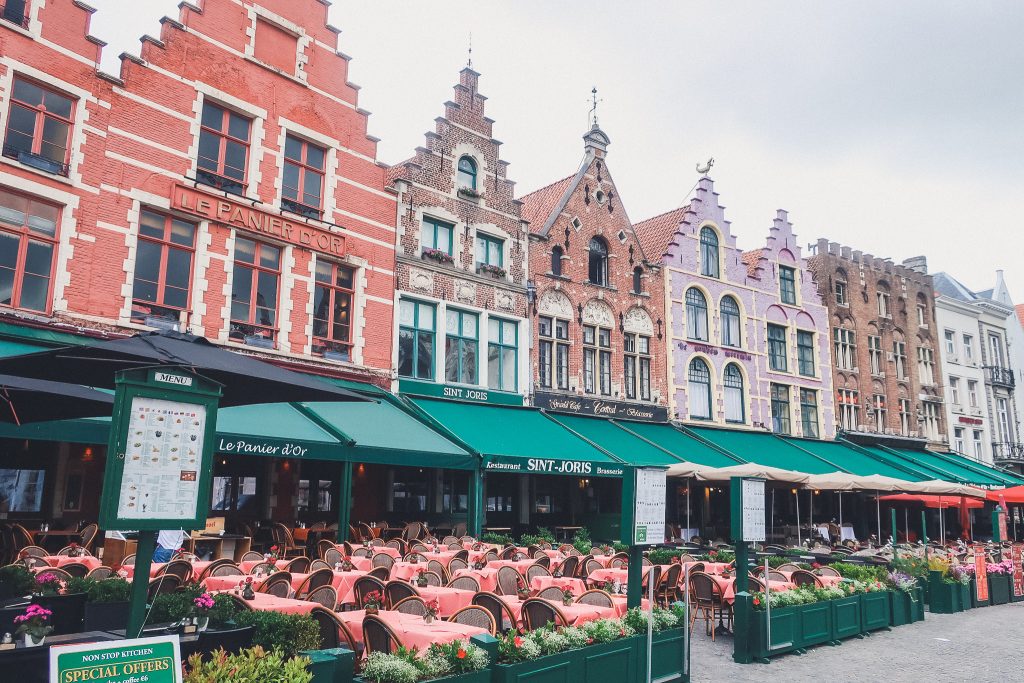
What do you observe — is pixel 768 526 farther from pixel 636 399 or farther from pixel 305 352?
pixel 305 352

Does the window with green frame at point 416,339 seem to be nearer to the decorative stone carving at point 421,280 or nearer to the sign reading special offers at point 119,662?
the decorative stone carving at point 421,280

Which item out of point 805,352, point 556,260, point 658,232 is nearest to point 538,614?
point 556,260

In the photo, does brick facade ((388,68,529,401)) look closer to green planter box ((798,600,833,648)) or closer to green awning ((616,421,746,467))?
green awning ((616,421,746,467))

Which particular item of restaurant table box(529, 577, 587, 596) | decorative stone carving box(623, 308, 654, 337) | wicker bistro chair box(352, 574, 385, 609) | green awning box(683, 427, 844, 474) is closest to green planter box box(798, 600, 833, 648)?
restaurant table box(529, 577, 587, 596)

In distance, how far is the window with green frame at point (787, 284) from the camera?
102ft

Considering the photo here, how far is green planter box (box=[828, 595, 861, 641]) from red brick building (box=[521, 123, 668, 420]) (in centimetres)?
1150

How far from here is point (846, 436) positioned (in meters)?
31.8

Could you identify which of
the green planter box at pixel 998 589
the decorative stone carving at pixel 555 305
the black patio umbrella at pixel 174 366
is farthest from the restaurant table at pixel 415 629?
the decorative stone carving at pixel 555 305

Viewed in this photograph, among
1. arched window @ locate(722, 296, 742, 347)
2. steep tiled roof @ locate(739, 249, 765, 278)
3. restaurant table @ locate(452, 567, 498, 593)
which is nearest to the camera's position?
restaurant table @ locate(452, 567, 498, 593)

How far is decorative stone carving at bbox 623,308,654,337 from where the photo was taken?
25177mm

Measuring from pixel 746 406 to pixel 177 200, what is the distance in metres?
20.8

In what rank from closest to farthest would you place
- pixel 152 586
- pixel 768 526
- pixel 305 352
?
pixel 152 586 < pixel 305 352 < pixel 768 526

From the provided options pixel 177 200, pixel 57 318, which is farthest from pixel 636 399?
pixel 57 318

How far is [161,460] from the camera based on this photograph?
469cm
